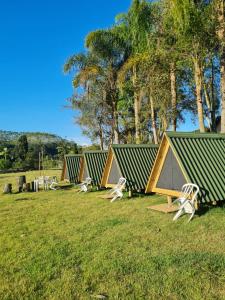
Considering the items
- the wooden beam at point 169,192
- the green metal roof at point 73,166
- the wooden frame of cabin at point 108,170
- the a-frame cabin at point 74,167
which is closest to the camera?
the wooden beam at point 169,192

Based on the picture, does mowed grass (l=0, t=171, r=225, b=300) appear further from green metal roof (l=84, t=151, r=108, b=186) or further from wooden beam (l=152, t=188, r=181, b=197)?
green metal roof (l=84, t=151, r=108, b=186)

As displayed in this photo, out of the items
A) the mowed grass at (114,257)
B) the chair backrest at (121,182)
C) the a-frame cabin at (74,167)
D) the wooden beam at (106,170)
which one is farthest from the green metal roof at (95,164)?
the mowed grass at (114,257)

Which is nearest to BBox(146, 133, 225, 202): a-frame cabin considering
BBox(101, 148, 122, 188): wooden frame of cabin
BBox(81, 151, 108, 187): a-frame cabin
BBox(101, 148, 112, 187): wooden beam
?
BBox(101, 148, 122, 188): wooden frame of cabin

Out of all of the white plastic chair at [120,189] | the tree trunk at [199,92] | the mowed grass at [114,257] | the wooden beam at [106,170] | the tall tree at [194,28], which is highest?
the tall tree at [194,28]

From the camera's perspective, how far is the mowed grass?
16.0 feet

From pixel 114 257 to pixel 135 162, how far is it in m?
8.89

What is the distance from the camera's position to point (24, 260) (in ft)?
21.1

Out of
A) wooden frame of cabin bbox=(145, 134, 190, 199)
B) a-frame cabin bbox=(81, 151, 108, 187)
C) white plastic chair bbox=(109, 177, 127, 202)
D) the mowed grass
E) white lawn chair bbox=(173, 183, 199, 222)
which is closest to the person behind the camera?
the mowed grass

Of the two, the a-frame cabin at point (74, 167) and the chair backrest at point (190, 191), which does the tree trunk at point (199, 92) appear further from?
the a-frame cabin at point (74, 167)

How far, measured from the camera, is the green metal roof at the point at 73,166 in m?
21.1

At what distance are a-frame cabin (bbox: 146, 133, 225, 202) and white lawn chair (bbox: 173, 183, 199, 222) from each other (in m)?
0.23

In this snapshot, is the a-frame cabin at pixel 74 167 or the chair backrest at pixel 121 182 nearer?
the chair backrest at pixel 121 182

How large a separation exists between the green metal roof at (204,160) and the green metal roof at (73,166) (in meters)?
11.1

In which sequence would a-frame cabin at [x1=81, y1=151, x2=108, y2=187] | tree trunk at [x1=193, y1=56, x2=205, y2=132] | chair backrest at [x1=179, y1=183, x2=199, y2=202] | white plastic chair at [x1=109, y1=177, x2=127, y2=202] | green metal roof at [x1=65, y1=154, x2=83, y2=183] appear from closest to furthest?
1. chair backrest at [x1=179, y1=183, x2=199, y2=202]
2. white plastic chair at [x1=109, y1=177, x2=127, y2=202]
3. tree trunk at [x1=193, y1=56, x2=205, y2=132]
4. a-frame cabin at [x1=81, y1=151, x2=108, y2=187]
5. green metal roof at [x1=65, y1=154, x2=83, y2=183]
